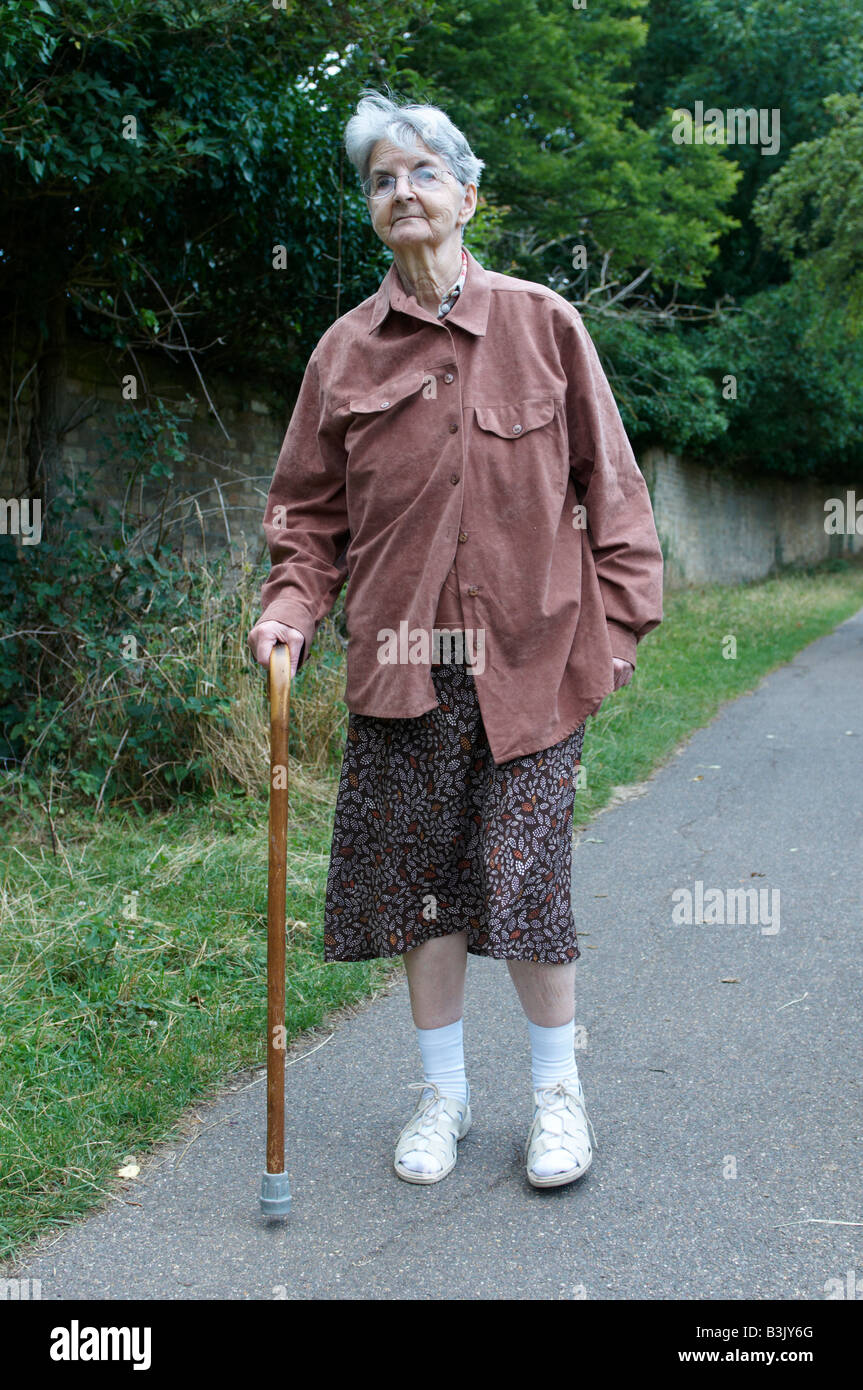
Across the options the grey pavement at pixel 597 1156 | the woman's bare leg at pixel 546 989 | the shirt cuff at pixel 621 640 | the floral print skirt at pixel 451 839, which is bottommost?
the grey pavement at pixel 597 1156

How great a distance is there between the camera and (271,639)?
8.14 ft

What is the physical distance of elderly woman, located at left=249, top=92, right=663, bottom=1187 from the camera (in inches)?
96.0

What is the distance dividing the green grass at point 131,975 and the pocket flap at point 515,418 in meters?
1.73

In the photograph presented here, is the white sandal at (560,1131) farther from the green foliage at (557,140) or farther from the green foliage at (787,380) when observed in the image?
the green foliage at (787,380)

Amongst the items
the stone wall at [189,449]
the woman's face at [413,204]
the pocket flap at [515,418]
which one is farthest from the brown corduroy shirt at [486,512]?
the stone wall at [189,449]

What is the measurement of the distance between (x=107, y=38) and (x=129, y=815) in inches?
129

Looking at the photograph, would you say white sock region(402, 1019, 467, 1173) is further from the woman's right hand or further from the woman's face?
the woman's face

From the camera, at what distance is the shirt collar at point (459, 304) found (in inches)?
98.0

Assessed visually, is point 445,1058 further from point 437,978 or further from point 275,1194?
point 275,1194

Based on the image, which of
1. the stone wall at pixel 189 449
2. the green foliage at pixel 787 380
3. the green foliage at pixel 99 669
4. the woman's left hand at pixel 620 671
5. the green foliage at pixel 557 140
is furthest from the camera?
the green foliage at pixel 787 380

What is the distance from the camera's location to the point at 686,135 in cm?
1466
